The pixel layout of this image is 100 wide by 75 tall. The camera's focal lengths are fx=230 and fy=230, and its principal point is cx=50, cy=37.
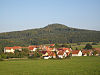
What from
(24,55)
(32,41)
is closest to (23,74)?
(24,55)

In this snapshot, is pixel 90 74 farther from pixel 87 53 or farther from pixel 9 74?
pixel 87 53

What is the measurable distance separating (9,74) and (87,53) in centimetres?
6373

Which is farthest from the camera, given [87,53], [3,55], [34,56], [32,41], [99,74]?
[32,41]

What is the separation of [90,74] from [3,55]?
1675 inches

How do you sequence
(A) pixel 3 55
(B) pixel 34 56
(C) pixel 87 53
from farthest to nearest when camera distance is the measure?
1. (C) pixel 87 53
2. (B) pixel 34 56
3. (A) pixel 3 55

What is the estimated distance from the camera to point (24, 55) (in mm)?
71375

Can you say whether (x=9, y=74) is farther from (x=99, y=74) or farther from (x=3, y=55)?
(x=3, y=55)

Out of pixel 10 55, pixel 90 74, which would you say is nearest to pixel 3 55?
pixel 10 55

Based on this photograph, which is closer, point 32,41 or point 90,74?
point 90,74

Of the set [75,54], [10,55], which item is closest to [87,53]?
[75,54]

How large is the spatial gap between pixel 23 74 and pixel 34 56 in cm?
4227

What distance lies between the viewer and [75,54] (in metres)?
87.6

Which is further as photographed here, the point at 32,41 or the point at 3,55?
the point at 32,41

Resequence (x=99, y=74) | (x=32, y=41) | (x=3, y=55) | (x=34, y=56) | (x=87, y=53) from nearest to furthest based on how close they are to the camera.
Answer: (x=99, y=74), (x=3, y=55), (x=34, y=56), (x=87, y=53), (x=32, y=41)
